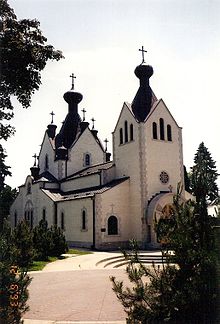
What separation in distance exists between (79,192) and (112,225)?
7.23m

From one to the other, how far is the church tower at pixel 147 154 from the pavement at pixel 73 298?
11435 mm

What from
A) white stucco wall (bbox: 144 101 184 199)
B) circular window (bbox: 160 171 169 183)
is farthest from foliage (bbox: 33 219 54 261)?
circular window (bbox: 160 171 169 183)

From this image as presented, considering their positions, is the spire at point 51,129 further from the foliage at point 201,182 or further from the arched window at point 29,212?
the foliage at point 201,182

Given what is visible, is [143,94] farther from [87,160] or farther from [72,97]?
[72,97]

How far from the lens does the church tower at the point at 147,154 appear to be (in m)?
28.7

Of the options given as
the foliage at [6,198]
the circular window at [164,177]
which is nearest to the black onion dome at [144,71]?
the circular window at [164,177]

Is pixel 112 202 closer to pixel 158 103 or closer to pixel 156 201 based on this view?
pixel 156 201

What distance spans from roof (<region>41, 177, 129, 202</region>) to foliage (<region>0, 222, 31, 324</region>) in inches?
845

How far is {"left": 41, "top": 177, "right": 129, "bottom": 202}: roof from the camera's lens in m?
30.3

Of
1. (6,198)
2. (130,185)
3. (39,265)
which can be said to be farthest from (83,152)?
(39,265)

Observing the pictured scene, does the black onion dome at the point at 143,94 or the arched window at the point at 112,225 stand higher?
the black onion dome at the point at 143,94

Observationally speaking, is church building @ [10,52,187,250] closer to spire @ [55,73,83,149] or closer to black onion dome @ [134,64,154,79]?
black onion dome @ [134,64,154,79]

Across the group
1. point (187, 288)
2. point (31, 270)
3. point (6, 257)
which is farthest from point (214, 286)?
point (31, 270)

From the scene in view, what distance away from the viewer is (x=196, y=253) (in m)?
6.82
